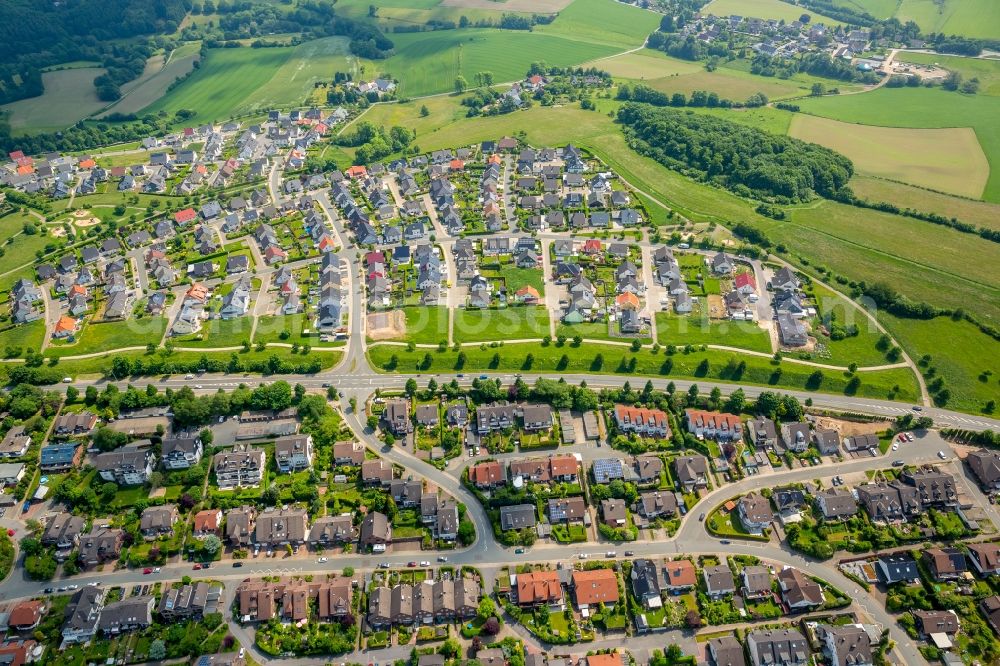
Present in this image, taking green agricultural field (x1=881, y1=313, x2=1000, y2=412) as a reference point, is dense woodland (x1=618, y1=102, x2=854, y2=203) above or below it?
above

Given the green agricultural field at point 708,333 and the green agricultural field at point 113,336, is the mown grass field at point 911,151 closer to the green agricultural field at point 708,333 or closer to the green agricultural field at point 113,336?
the green agricultural field at point 708,333

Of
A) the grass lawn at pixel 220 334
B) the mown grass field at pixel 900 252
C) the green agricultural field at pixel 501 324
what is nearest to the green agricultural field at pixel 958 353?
the mown grass field at pixel 900 252

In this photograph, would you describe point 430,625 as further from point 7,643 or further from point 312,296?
point 312,296

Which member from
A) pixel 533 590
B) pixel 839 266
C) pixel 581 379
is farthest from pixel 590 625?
pixel 839 266

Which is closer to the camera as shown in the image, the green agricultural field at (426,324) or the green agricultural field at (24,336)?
the green agricultural field at (426,324)

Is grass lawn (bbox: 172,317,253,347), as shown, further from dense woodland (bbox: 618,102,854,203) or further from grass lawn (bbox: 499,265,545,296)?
dense woodland (bbox: 618,102,854,203)

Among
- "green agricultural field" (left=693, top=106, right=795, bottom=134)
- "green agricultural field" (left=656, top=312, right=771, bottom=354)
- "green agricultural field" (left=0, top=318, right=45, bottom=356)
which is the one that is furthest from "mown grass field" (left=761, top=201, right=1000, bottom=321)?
"green agricultural field" (left=0, top=318, right=45, bottom=356)
